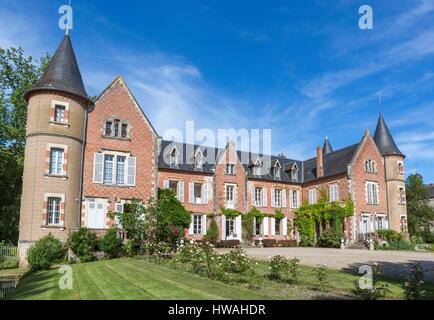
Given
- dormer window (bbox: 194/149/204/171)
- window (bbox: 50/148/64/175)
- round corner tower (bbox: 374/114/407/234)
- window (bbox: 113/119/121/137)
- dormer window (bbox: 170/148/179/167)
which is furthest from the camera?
round corner tower (bbox: 374/114/407/234)

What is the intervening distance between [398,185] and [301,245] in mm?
10446

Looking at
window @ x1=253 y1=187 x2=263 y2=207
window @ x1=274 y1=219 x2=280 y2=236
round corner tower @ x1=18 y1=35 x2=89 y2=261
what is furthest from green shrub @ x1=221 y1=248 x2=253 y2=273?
window @ x1=274 y1=219 x2=280 y2=236

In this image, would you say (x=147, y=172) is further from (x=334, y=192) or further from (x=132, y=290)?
(x=334, y=192)

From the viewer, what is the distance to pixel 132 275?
40.7 ft

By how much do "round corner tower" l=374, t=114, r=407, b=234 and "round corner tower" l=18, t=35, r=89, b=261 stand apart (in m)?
27.1

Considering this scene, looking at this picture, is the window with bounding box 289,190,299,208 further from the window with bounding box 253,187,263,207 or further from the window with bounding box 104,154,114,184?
the window with bounding box 104,154,114,184

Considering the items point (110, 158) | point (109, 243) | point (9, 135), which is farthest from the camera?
point (9, 135)

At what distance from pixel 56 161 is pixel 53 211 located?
2.80 metres

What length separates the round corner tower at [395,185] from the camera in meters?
34.5

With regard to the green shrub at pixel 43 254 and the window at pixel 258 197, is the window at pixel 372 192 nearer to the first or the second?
the window at pixel 258 197

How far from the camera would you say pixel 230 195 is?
1308 inches

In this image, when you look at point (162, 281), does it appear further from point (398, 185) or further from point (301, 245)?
point (398, 185)

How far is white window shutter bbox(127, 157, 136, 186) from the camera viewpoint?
2442cm
